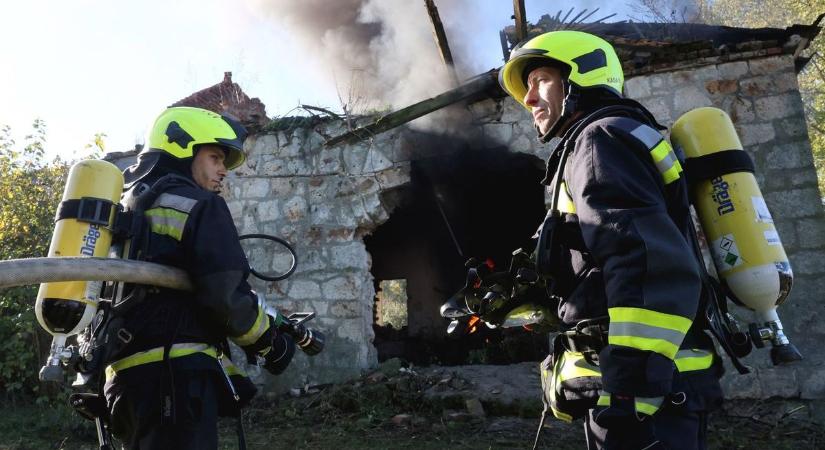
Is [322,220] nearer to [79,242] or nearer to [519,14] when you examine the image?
[519,14]

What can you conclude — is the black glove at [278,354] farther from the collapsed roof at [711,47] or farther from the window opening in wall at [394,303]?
the window opening in wall at [394,303]

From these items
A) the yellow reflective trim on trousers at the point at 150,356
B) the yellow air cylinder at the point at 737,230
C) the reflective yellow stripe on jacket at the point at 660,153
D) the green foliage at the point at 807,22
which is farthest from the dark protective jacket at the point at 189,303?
the green foliage at the point at 807,22

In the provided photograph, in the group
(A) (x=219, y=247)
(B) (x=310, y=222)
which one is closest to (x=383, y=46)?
(B) (x=310, y=222)

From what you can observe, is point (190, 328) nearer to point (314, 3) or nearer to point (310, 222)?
point (310, 222)

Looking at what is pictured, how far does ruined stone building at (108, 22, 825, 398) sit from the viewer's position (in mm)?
5137

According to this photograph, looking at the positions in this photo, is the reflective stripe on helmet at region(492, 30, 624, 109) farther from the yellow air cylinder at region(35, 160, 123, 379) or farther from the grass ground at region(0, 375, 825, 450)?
the grass ground at region(0, 375, 825, 450)

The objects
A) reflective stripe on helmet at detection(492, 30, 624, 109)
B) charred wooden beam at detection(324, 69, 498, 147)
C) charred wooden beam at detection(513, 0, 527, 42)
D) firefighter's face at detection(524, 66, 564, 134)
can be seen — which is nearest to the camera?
reflective stripe on helmet at detection(492, 30, 624, 109)

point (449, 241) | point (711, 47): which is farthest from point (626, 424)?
point (449, 241)

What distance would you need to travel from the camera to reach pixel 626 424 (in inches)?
62.4

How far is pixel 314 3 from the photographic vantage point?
10.2 m

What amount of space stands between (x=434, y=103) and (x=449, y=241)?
439 cm

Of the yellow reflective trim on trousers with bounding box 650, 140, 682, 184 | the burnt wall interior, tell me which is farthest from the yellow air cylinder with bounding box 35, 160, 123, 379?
the burnt wall interior

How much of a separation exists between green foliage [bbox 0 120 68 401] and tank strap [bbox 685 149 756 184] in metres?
7.08

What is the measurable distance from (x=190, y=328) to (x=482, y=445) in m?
2.92
